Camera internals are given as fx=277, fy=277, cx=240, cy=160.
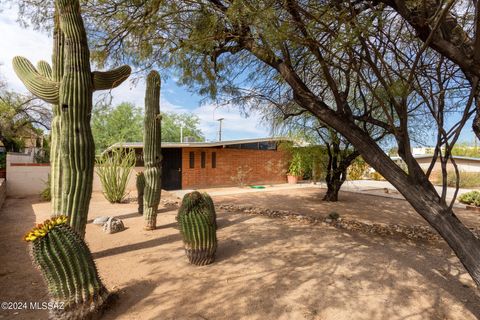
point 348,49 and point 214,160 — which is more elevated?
point 348,49

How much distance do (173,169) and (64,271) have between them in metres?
12.2

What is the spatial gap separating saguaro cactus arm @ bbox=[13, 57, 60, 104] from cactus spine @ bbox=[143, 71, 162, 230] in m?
2.10

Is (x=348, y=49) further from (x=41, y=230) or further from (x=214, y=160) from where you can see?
(x=214, y=160)

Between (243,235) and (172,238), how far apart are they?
139 cm

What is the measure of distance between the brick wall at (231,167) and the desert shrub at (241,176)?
0.06 meters

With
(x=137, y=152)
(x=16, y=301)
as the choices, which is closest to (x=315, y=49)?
(x=16, y=301)

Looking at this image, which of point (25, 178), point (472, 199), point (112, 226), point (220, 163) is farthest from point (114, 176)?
point (472, 199)

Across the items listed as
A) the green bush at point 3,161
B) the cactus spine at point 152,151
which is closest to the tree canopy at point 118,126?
the green bush at point 3,161

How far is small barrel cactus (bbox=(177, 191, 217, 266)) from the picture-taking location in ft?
13.0

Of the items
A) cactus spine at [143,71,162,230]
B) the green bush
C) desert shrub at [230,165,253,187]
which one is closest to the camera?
cactus spine at [143,71,162,230]

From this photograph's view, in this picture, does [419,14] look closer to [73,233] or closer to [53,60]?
[73,233]

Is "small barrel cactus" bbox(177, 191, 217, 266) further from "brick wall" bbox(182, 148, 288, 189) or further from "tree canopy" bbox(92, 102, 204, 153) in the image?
"tree canopy" bbox(92, 102, 204, 153)

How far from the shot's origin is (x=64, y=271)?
8.54 ft

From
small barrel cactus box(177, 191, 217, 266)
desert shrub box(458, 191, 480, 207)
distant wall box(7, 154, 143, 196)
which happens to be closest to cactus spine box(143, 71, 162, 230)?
small barrel cactus box(177, 191, 217, 266)
